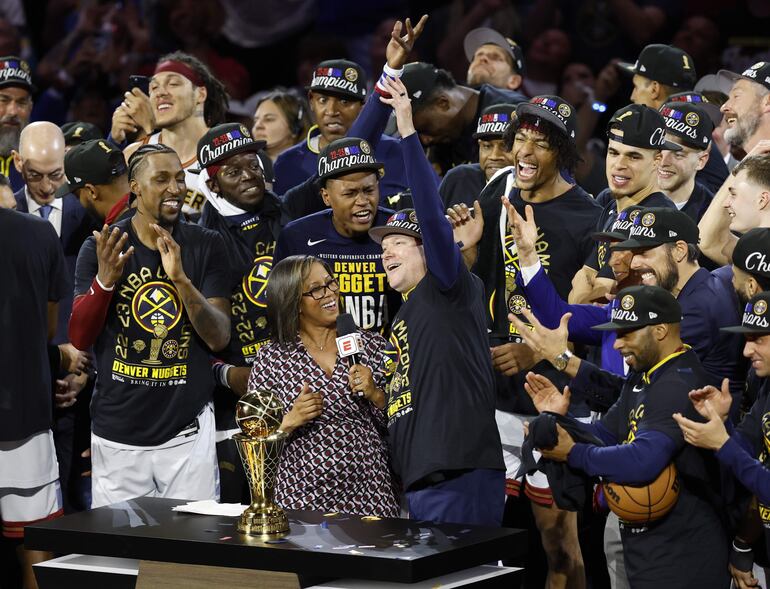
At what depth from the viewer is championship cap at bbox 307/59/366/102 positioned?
660 cm

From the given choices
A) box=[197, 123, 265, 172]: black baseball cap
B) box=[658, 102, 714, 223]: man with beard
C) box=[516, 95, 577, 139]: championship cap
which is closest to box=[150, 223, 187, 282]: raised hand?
box=[197, 123, 265, 172]: black baseball cap

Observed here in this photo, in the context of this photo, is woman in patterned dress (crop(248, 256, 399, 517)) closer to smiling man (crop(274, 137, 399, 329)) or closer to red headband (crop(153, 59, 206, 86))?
smiling man (crop(274, 137, 399, 329))

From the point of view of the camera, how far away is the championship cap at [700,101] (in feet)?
21.4

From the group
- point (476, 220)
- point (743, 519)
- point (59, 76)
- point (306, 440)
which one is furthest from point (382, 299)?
point (59, 76)

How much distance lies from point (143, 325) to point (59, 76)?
7280 millimetres

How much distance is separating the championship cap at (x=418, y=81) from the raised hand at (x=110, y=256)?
2069 millimetres

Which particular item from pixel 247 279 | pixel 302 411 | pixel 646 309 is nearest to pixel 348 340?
pixel 302 411

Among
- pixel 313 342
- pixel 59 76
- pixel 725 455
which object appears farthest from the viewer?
pixel 59 76

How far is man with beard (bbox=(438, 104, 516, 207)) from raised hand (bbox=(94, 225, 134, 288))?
1578 millimetres

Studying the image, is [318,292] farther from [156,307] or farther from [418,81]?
[418,81]

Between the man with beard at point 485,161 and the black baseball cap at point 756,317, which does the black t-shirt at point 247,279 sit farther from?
the black baseball cap at point 756,317

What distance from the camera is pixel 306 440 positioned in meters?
4.94

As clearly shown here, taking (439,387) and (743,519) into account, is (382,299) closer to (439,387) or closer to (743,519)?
(439,387)

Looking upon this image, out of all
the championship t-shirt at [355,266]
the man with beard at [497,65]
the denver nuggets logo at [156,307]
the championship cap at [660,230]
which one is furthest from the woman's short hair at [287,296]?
the man with beard at [497,65]
